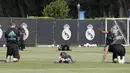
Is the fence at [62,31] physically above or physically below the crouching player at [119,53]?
above

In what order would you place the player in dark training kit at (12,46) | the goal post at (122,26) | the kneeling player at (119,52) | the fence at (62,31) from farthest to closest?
the goal post at (122,26), the fence at (62,31), the player in dark training kit at (12,46), the kneeling player at (119,52)

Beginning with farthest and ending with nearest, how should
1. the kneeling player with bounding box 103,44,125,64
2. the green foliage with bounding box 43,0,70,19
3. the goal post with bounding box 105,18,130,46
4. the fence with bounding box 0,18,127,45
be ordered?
1. the green foliage with bounding box 43,0,70,19
2. the goal post with bounding box 105,18,130,46
3. the fence with bounding box 0,18,127,45
4. the kneeling player with bounding box 103,44,125,64

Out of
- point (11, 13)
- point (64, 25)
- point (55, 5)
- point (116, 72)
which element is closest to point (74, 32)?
point (64, 25)

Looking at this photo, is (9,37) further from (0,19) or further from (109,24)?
(109,24)

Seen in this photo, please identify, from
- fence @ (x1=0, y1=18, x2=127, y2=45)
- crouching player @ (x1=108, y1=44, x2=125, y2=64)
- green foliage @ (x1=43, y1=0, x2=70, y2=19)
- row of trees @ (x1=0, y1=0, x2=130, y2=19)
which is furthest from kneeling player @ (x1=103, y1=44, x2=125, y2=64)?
row of trees @ (x1=0, y1=0, x2=130, y2=19)

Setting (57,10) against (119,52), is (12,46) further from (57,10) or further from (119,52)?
(57,10)

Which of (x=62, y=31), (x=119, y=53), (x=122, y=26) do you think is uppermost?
(x=122, y=26)

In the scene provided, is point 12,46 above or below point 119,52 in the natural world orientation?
above

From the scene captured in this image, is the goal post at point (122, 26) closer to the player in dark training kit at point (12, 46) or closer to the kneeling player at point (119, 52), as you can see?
the kneeling player at point (119, 52)

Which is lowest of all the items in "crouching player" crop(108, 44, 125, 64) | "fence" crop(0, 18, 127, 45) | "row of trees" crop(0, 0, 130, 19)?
"crouching player" crop(108, 44, 125, 64)

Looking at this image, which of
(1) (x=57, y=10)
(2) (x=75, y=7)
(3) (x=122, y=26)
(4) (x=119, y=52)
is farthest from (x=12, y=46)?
(2) (x=75, y=7)

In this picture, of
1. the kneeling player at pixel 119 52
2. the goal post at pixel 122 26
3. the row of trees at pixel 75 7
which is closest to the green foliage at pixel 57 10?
the row of trees at pixel 75 7

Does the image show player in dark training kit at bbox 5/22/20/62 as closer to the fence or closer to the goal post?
the fence

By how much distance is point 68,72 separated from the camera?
56.5 ft
